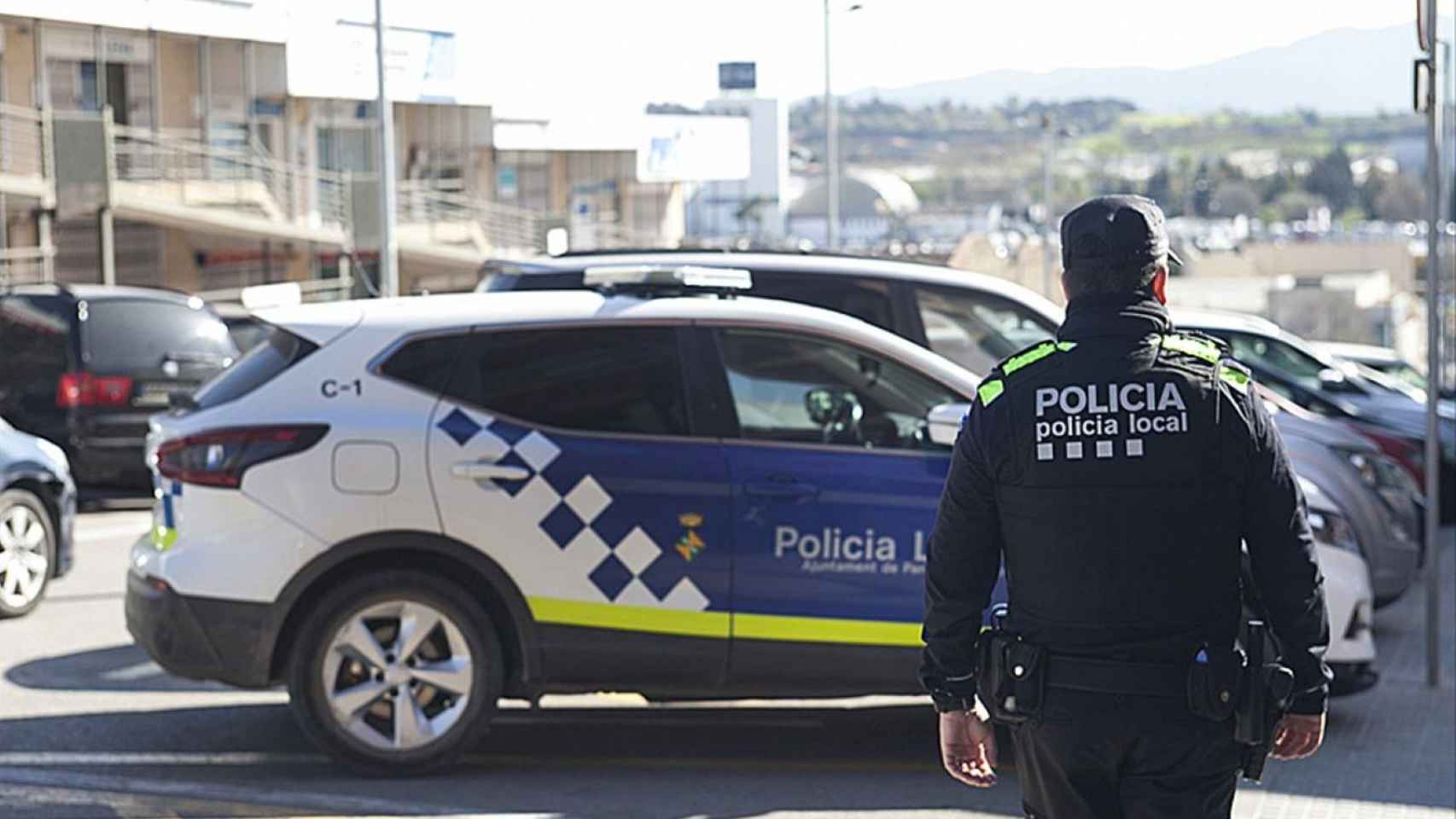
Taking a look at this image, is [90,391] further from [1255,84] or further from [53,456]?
[1255,84]

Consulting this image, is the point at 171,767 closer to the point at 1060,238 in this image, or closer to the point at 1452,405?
the point at 1060,238

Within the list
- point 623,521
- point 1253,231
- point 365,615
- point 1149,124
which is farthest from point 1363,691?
point 1253,231

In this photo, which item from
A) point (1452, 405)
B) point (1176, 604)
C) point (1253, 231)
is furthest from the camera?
point (1253, 231)

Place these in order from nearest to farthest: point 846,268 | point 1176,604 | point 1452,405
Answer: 1. point 1176,604
2. point 846,268
3. point 1452,405

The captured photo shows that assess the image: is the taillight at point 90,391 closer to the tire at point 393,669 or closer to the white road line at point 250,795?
the white road line at point 250,795

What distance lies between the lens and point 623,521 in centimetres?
757

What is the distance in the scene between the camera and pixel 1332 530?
9164 millimetres

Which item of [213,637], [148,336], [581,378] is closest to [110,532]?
[148,336]

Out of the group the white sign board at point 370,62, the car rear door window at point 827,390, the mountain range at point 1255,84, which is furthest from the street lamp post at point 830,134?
the car rear door window at point 827,390

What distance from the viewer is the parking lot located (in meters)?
7.37

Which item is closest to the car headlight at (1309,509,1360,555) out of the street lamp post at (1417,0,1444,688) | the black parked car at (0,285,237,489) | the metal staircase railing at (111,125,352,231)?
the street lamp post at (1417,0,1444,688)

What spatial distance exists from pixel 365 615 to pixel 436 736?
0.48 meters

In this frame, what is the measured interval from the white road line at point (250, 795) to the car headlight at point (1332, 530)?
3.66 meters

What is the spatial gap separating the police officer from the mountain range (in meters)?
24.4
